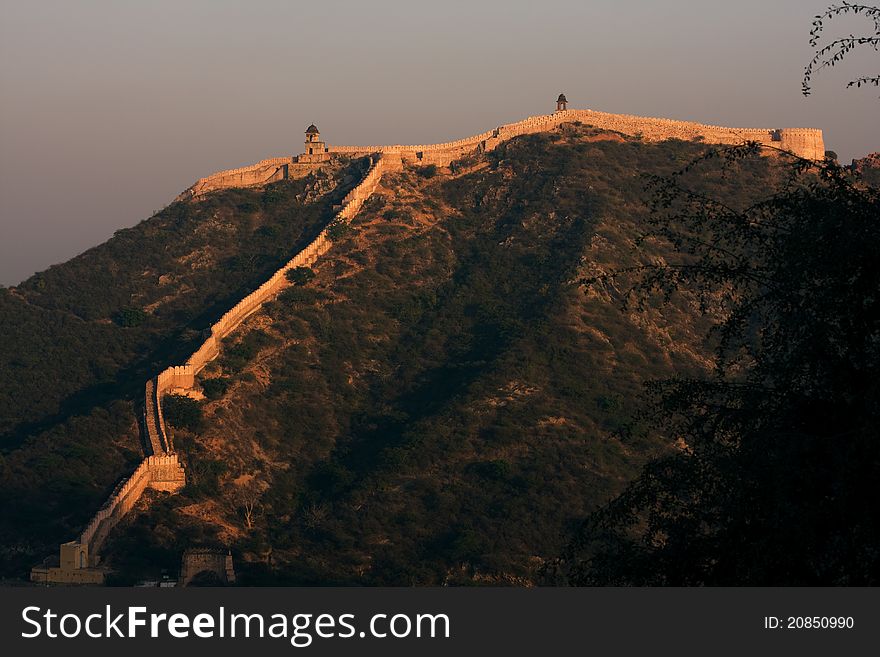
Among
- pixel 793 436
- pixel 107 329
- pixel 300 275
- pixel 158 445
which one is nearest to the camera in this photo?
pixel 793 436

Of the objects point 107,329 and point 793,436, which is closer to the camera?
point 793,436

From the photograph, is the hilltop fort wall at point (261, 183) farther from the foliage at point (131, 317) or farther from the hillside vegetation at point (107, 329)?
the foliage at point (131, 317)

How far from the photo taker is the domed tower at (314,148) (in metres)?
116

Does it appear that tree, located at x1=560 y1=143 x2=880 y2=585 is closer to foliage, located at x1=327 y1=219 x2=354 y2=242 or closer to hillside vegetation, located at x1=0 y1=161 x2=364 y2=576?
hillside vegetation, located at x1=0 y1=161 x2=364 y2=576

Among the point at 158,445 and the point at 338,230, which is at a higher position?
the point at 338,230

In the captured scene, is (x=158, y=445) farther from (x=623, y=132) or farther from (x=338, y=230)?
(x=623, y=132)

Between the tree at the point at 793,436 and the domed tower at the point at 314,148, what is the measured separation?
3651 inches

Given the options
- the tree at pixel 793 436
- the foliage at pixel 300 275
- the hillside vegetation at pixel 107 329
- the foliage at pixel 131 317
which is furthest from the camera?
the foliage at pixel 131 317

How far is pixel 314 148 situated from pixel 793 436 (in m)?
96.8

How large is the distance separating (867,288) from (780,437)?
2428 millimetres

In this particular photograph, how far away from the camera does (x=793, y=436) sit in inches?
844

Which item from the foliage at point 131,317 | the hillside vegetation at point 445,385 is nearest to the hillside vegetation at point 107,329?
the foliage at point 131,317

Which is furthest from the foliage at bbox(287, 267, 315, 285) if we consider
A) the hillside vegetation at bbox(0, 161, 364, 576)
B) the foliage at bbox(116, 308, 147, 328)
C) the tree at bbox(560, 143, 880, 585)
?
the tree at bbox(560, 143, 880, 585)

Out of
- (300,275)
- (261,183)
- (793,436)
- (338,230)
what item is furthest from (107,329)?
(793,436)
